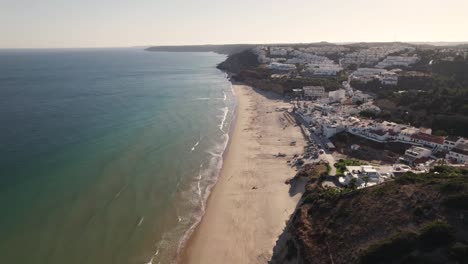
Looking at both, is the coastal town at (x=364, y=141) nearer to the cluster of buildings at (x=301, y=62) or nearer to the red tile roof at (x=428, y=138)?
the red tile roof at (x=428, y=138)

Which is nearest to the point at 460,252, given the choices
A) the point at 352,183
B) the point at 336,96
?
the point at 352,183

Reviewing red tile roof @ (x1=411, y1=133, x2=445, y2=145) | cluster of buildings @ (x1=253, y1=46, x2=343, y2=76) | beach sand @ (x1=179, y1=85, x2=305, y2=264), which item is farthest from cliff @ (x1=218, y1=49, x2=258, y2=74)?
red tile roof @ (x1=411, y1=133, x2=445, y2=145)

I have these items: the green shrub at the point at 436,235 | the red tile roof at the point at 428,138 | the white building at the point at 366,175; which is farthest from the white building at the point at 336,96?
the green shrub at the point at 436,235

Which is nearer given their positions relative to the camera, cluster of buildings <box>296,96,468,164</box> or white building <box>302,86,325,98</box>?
cluster of buildings <box>296,96,468,164</box>

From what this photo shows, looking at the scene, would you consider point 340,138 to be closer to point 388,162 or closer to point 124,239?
point 388,162

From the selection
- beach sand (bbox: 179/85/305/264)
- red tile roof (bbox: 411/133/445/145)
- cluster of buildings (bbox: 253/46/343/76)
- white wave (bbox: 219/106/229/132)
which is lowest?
beach sand (bbox: 179/85/305/264)

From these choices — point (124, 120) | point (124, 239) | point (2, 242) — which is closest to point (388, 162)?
point (124, 239)

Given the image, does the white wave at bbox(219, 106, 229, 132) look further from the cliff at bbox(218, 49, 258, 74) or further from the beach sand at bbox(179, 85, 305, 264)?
the cliff at bbox(218, 49, 258, 74)
